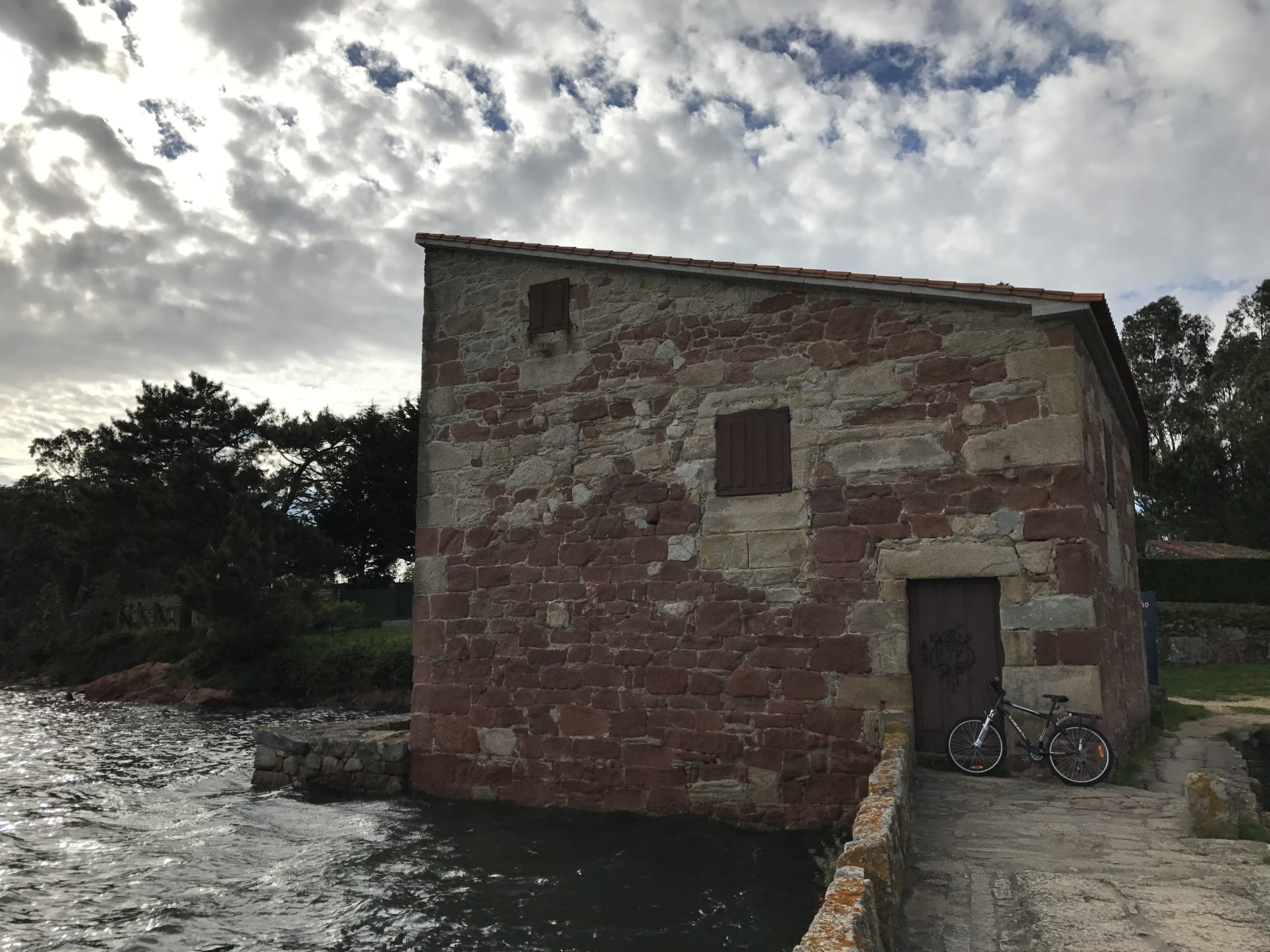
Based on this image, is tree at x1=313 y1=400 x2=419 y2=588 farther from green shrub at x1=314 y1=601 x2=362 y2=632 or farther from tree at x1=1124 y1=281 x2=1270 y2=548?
tree at x1=1124 y1=281 x2=1270 y2=548

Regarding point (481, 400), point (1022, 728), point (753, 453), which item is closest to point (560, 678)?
point (753, 453)

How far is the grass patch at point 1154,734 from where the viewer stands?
7.30 metres

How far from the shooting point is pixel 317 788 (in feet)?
33.3

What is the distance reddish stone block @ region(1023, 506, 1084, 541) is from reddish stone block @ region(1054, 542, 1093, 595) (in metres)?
0.09

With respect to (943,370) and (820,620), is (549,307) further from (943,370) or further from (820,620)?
(820,620)

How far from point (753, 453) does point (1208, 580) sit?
18571 millimetres

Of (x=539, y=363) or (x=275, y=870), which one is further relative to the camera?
(x=539, y=363)

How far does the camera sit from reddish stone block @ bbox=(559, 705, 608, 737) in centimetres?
862

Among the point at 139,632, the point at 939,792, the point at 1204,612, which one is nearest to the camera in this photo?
the point at 939,792

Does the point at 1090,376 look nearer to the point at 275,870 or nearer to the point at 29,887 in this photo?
the point at 275,870

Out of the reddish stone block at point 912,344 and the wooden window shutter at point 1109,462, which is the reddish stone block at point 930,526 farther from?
the wooden window shutter at point 1109,462

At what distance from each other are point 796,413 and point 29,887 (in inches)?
295

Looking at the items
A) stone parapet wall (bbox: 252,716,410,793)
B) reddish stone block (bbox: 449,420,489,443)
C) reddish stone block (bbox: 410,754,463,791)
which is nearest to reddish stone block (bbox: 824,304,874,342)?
reddish stone block (bbox: 449,420,489,443)

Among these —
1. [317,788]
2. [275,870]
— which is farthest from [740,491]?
[317,788]
